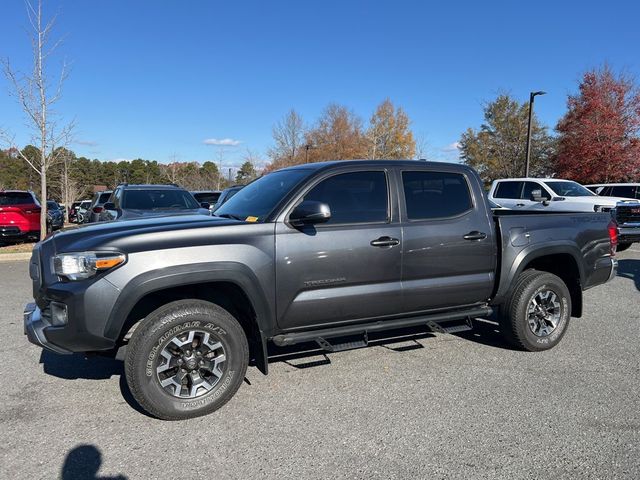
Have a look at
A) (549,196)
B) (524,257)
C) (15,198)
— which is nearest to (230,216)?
(524,257)

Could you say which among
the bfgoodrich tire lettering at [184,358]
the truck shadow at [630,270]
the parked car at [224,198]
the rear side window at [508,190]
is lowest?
the truck shadow at [630,270]

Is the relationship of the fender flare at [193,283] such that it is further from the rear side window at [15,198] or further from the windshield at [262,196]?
the rear side window at [15,198]

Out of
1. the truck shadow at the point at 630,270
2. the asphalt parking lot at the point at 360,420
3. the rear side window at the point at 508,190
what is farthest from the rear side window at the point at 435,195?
the rear side window at the point at 508,190

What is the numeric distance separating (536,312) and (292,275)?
107 inches

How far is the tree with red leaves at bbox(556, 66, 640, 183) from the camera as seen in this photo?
2516 cm

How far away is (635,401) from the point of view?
3600 millimetres

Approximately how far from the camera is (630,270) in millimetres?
9508

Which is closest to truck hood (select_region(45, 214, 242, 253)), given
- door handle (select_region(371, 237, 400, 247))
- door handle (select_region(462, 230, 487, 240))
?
door handle (select_region(371, 237, 400, 247))

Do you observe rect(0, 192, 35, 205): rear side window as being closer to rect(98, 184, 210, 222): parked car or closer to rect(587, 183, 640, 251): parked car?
rect(98, 184, 210, 222): parked car

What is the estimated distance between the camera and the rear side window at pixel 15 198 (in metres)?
13.1

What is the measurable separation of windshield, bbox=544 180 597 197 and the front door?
12.0 m

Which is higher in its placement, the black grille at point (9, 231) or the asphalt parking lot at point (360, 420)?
the black grille at point (9, 231)

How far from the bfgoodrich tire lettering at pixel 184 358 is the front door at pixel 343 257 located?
1.55 ft

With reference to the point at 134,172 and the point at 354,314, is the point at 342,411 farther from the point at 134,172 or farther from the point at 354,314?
the point at 134,172
